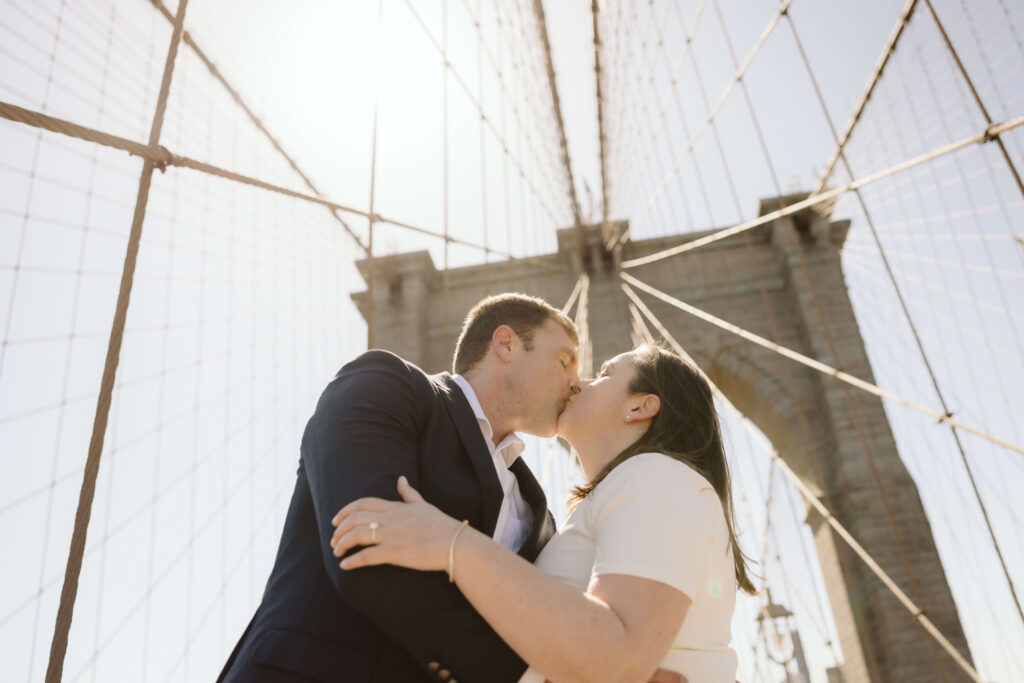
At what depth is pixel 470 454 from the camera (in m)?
1.09

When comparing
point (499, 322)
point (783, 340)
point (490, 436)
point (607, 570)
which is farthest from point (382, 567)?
point (783, 340)

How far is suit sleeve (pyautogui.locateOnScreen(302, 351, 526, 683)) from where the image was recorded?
79 centimetres

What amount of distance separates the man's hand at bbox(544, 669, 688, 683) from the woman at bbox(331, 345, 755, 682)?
3 cm

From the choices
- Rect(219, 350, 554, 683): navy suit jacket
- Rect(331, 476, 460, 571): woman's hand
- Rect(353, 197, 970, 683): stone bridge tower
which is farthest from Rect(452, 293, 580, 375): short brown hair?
Rect(353, 197, 970, 683): stone bridge tower

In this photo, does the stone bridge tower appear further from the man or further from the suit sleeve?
the suit sleeve

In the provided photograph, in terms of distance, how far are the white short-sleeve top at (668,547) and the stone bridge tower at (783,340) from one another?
19.2 ft

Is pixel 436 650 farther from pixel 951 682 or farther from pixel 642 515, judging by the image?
pixel 951 682

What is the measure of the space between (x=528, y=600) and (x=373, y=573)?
18cm

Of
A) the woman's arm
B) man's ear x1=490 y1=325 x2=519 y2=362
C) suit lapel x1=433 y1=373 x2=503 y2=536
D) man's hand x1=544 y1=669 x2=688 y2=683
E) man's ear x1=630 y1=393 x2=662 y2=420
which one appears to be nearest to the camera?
the woman's arm

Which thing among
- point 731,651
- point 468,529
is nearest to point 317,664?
point 468,529

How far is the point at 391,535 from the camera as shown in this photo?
778 millimetres

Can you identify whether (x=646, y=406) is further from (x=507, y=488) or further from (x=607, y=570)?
(x=607, y=570)

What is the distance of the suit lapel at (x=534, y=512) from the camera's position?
1170 mm

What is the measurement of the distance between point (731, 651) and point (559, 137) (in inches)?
364
